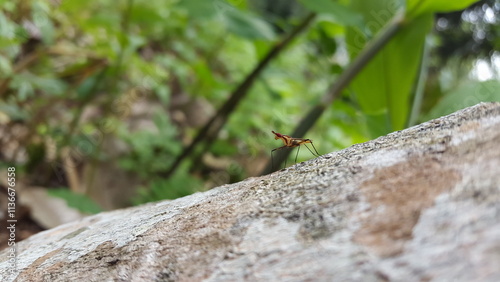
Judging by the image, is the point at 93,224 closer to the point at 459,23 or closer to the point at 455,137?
the point at 455,137

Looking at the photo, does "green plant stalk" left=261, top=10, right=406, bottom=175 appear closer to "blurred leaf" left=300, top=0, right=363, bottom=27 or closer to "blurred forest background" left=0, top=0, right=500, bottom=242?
"blurred forest background" left=0, top=0, right=500, bottom=242

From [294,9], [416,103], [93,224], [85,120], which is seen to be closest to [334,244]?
[93,224]

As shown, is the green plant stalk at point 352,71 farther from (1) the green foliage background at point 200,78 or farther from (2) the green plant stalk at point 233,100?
(2) the green plant stalk at point 233,100

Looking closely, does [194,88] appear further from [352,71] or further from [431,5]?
[431,5]

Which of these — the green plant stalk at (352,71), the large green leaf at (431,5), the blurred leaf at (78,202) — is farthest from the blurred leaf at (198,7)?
the blurred leaf at (78,202)

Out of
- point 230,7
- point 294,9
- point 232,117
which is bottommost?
point 230,7

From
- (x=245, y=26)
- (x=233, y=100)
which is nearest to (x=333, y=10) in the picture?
(x=245, y=26)

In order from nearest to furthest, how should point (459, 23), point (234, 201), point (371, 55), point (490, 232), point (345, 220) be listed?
1. point (490, 232)
2. point (345, 220)
3. point (234, 201)
4. point (371, 55)
5. point (459, 23)
